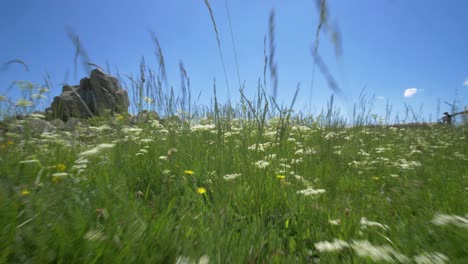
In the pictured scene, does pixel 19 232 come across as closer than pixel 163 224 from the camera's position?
Yes

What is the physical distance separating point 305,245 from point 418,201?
691 millimetres

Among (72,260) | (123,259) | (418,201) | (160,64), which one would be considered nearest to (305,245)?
(418,201)

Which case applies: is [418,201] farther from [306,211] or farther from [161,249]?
[161,249]

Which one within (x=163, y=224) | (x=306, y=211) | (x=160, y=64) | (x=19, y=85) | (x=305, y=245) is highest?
(x=160, y=64)

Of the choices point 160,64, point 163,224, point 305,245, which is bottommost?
point 305,245

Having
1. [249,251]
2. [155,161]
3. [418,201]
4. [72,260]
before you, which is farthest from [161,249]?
[155,161]

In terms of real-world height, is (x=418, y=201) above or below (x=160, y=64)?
below

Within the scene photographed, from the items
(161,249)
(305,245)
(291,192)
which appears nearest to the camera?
(161,249)

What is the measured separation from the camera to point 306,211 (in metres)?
1.65

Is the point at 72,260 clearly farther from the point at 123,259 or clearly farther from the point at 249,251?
the point at 249,251

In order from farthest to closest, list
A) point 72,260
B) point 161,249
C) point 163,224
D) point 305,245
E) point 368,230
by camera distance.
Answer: point 305,245, point 368,230, point 163,224, point 161,249, point 72,260

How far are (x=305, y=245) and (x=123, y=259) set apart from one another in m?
0.96

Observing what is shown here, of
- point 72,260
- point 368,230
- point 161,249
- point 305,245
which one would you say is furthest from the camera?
point 305,245

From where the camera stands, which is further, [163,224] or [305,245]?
[305,245]
